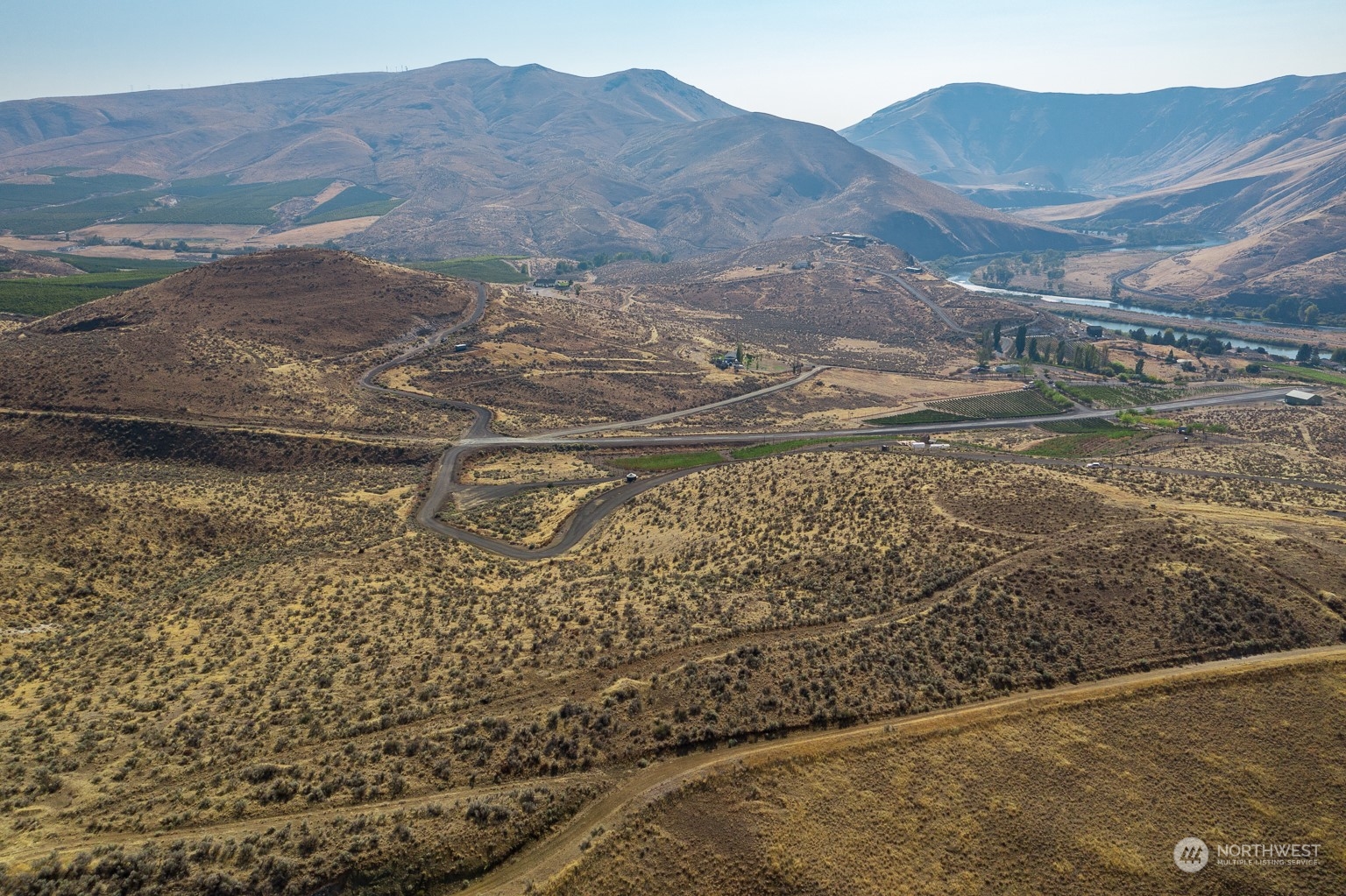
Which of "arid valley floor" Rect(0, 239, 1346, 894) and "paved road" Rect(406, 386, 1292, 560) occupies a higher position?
"arid valley floor" Rect(0, 239, 1346, 894)

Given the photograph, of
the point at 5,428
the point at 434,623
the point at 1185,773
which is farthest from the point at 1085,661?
the point at 5,428

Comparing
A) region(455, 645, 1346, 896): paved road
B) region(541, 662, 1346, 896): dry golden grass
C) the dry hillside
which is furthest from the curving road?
region(541, 662, 1346, 896): dry golden grass

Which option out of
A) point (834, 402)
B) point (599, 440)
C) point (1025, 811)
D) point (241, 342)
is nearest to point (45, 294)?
point (241, 342)

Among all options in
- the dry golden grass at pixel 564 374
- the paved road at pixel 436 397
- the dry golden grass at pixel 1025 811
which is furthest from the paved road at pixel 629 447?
the dry golden grass at pixel 1025 811

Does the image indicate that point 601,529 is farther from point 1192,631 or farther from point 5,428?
point 5,428

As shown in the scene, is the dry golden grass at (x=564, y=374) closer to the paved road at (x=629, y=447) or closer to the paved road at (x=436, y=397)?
the paved road at (x=436, y=397)

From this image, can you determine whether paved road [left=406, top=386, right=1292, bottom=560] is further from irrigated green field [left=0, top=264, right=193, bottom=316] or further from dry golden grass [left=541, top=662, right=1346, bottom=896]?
irrigated green field [left=0, top=264, right=193, bottom=316]
